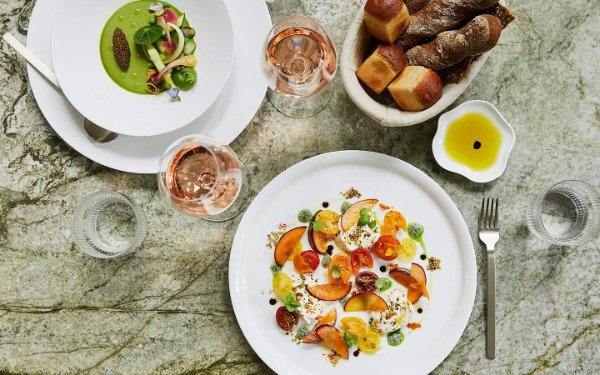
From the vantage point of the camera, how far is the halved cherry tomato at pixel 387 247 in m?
1.50

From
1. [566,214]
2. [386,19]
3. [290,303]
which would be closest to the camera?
[386,19]

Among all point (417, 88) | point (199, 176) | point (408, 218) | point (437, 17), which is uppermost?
point (437, 17)

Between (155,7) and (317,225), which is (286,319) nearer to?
(317,225)

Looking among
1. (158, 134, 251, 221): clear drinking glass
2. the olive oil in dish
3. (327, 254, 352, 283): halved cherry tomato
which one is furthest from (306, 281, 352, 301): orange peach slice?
the olive oil in dish

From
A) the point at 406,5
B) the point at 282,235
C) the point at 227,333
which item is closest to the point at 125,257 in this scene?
the point at 227,333

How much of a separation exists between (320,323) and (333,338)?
0.06m

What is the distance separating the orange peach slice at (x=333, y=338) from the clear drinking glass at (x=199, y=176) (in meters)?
0.46

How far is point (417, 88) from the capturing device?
51.3 inches

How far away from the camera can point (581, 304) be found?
1.59 meters

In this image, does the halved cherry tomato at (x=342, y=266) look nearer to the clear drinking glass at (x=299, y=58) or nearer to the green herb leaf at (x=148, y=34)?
the clear drinking glass at (x=299, y=58)

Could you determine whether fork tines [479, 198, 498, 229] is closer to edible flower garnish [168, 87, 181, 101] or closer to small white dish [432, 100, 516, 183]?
small white dish [432, 100, 516, 183]

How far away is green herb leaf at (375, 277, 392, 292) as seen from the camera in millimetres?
1502

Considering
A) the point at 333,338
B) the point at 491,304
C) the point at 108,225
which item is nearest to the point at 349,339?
the point at 333,338

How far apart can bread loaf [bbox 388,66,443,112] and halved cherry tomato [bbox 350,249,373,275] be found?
1.42ft
